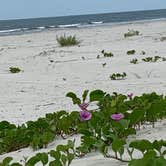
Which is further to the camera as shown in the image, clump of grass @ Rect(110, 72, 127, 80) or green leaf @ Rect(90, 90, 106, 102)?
clump of grass @ Rect(110, 72, 127, 80)

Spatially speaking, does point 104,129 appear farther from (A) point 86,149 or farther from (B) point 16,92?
(B) point 16,92

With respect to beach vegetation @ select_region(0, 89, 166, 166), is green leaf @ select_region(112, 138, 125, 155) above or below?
above

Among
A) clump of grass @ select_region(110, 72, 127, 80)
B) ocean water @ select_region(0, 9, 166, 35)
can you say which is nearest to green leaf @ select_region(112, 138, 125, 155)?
clump of grass @ select_region(110, 72, 127, 80)

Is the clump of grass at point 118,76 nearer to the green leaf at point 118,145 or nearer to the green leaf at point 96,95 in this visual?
the green leaf at point 96,95

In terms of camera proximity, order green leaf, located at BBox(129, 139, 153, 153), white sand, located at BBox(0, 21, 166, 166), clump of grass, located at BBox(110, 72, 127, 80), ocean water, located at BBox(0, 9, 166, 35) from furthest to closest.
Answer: ocean water, located at BBox(0, 9, 166, 35) < clump of grass, located at BBox(110, 72, 127, 80) < white sand, located at BBox(0, 21, 166, 166) < green leaf, located at BBox(129, 139, 153, 153)

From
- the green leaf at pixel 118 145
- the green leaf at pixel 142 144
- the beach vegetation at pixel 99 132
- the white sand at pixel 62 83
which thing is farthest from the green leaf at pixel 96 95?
the green leaf at pixel 142 144

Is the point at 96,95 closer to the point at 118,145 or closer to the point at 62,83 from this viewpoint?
the point at 118,145

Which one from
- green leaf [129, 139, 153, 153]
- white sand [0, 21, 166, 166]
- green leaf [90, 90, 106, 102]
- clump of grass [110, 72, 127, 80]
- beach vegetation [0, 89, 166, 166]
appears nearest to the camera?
green leaf [129, 139, 153, 153]

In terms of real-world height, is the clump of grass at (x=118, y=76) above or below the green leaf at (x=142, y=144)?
below

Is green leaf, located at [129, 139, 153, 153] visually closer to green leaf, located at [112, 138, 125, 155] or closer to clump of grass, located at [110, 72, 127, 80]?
green leaf, located at [112, 138, 125, 155]

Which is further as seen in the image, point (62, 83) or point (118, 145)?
point (62, 83)

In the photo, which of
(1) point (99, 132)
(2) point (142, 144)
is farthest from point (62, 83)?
(2) point (142, 144)

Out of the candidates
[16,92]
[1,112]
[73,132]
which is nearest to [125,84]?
[16,92]

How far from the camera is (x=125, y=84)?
256 inches
